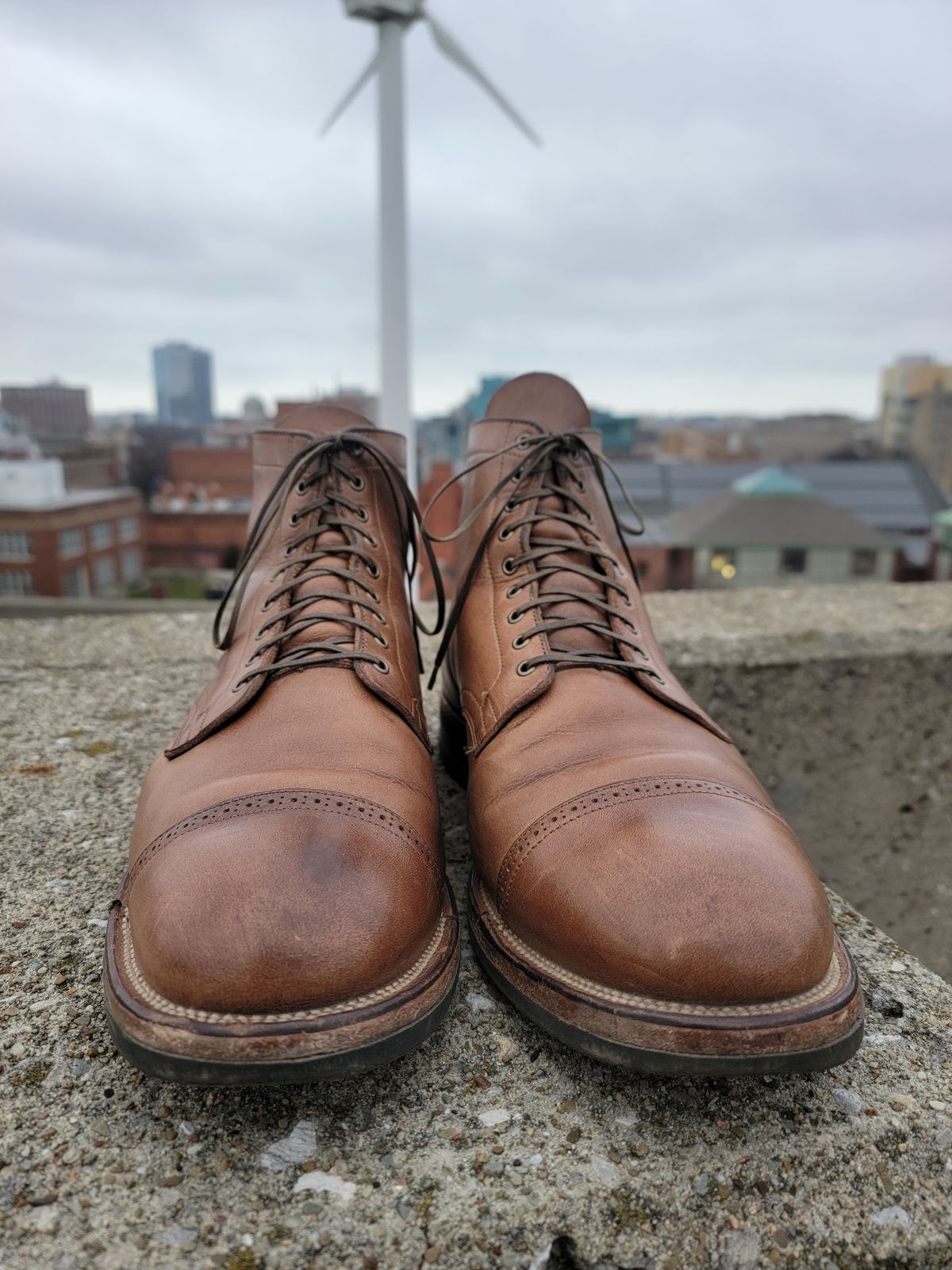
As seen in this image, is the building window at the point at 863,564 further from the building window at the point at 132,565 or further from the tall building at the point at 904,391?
the building window at the point at 132,565

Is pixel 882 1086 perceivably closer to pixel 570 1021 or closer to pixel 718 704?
pixel 570 1021

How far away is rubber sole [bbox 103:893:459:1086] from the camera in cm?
89

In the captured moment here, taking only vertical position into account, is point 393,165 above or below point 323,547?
above

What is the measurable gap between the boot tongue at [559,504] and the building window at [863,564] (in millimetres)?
8336

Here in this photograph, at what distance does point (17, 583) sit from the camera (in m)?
7.85

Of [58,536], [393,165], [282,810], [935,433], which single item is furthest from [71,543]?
[935,433]

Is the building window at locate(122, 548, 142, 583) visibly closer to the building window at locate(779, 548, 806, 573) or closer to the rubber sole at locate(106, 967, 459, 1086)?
the building window at locate(779, 548, 806, 573)

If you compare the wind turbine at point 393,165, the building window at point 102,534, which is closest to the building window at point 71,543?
the building window at point 102,534

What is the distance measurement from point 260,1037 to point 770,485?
35.2 feet

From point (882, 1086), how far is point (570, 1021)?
0.39 metres

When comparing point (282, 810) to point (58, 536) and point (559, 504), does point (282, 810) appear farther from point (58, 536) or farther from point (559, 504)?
point (58, 536)

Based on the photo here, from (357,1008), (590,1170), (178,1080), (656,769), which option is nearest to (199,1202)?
(178,1080)

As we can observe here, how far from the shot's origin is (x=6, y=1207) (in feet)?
2.73

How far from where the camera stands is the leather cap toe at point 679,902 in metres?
0.95
